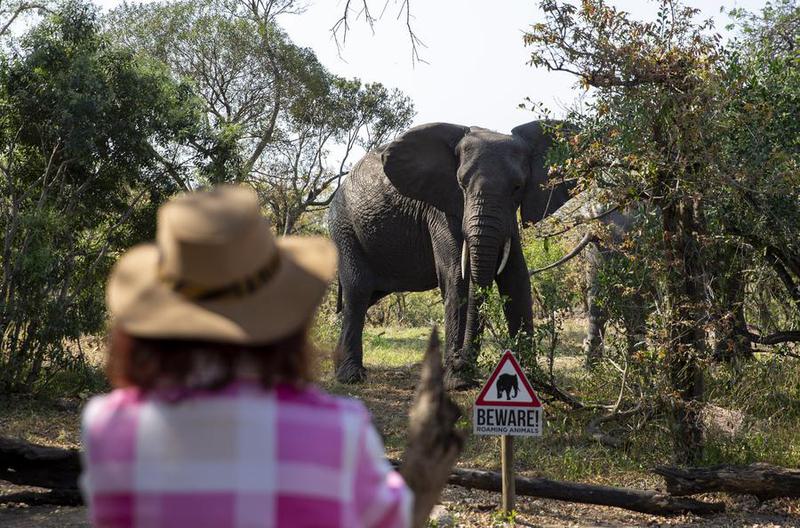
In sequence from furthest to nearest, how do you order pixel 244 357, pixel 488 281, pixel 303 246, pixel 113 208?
1. pixel 113 208
2. pixel 488 281
3. pixel 303 246
4. pixel 244 357

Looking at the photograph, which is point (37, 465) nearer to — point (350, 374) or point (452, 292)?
point (452, 292)

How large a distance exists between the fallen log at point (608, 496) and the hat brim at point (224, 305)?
576 centimetres

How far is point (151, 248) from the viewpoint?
2107mm

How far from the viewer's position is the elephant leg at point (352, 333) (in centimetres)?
1360

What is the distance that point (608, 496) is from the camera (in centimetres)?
740

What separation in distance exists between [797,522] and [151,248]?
20.3 feet

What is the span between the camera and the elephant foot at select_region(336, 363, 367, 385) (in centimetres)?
1345

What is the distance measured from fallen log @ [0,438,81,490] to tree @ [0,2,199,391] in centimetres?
378

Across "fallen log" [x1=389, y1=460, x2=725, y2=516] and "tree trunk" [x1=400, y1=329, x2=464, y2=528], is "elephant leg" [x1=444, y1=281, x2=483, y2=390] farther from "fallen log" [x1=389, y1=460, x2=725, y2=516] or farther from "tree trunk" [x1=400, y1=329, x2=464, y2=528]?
"tree trunk" [x1=400, y1=329, x2=464, y2=528]

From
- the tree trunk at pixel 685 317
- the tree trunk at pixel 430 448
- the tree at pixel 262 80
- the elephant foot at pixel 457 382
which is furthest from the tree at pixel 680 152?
the tree at pixel 262 80

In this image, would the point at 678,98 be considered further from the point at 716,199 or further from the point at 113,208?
the point at 113,208

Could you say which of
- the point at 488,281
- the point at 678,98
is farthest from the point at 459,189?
the point at 678,98

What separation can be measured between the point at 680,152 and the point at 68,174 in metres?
6.88

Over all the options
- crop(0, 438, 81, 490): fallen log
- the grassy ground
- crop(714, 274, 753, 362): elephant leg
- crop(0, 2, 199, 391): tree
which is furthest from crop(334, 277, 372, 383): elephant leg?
crop(0, 438, 81, 490): fallen log
